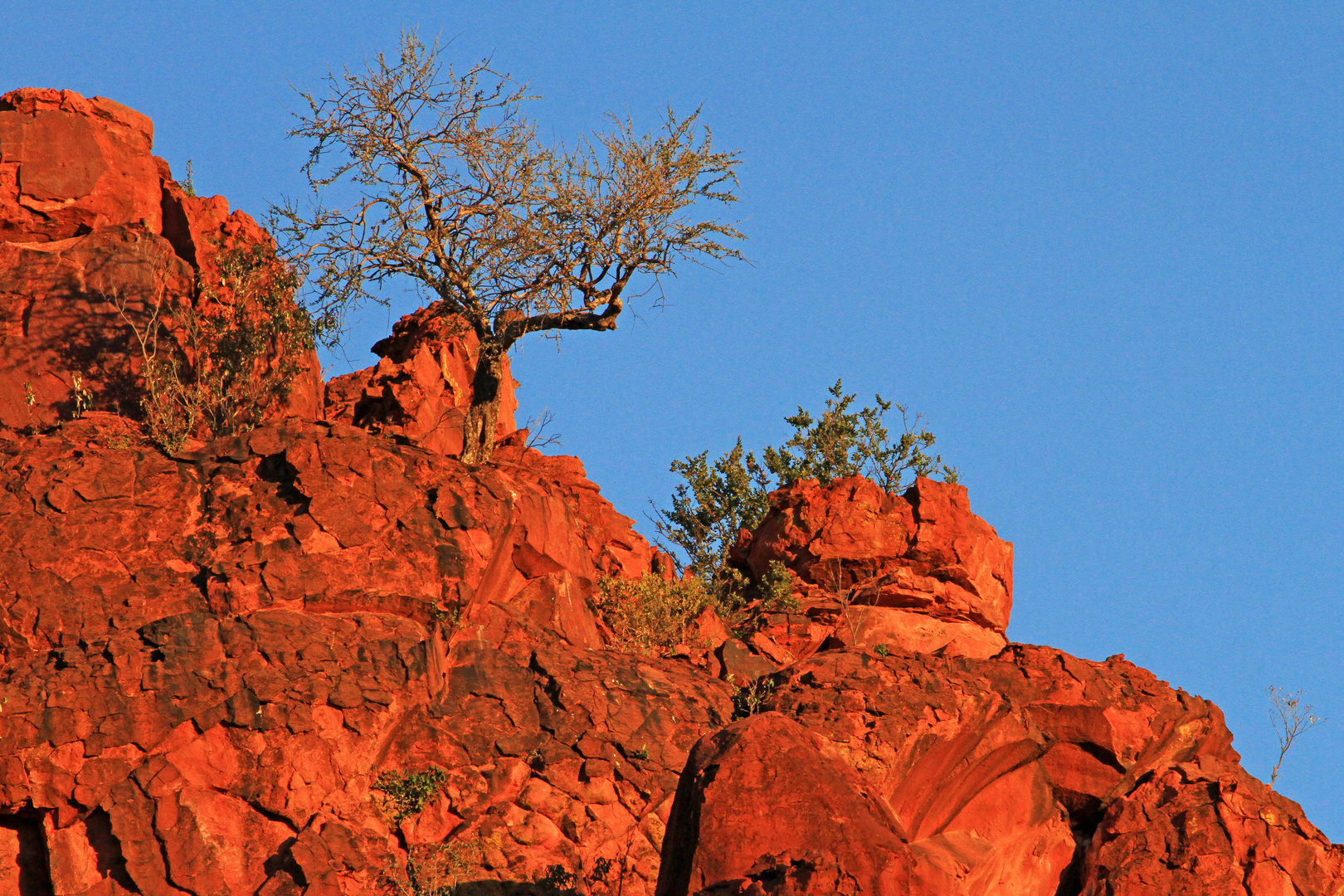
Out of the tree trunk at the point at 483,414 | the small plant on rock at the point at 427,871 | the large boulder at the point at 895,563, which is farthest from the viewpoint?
the large boulder at the point at 895,563

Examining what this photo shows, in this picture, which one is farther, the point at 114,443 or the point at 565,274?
the point at 565,274

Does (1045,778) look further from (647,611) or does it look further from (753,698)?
(647,611)

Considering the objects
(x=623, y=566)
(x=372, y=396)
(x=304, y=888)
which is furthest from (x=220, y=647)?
(x=372, y=396)

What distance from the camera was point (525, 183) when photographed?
25453 mm

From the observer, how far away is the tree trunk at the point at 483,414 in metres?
23.6

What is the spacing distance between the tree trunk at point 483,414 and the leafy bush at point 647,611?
353cm

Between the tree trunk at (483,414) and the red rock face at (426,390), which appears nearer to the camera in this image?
the tree trunk at (483,414)

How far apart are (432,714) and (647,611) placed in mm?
5320

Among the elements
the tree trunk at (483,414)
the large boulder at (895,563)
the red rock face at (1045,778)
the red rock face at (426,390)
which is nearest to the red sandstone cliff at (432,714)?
the red rock face at (1045,778)

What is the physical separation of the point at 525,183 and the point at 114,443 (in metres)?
9.68

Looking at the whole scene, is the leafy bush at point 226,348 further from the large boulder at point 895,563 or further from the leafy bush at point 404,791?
the large boulder at point 895,563

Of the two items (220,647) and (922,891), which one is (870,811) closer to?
(922,891)

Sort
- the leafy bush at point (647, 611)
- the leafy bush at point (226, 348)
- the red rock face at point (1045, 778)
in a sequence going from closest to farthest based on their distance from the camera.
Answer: the red rock face at point (1045, 778), the leafy bush at point (226, 348), the leafy bush at point (647, 611)

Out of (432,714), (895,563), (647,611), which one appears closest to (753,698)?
(647,611)
